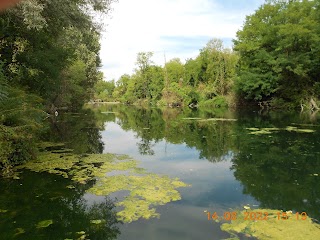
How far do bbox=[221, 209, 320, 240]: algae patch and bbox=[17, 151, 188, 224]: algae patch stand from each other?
1.72 m

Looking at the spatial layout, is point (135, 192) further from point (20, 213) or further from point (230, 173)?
point (230, 173)

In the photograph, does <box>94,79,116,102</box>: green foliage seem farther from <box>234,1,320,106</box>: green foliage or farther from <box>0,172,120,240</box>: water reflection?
<box>0,172,120,240</box>: water reflection

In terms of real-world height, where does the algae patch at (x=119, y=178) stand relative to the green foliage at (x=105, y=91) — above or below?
below

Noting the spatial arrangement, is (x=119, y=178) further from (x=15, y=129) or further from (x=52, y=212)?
(x=15, y=129)

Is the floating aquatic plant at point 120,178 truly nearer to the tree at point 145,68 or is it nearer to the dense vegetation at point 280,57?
the dense vegetation at point 280,57

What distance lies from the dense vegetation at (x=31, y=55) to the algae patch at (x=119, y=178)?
4.10 ft

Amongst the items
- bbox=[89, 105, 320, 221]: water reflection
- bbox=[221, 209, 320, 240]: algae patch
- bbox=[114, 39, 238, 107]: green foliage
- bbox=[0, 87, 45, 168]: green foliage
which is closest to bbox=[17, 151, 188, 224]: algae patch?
bbox=[0, 87, 45, 168]: green foliage

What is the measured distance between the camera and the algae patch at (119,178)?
693 cm

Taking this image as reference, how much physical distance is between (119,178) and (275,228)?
Answer: 16.3 feet

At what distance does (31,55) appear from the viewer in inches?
504

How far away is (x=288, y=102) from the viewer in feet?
133
